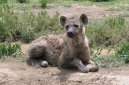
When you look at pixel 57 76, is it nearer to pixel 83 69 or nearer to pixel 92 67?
pixel 83 69

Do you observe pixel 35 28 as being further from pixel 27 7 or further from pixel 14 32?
pixel 27 7

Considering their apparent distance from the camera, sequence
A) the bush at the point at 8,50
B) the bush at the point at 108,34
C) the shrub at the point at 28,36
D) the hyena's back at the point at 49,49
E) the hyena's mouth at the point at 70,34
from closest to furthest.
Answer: the hyena's mouth at the point at 70,34 → the hyena's back at the point at 49,49 → the bush at the point at 8,50 → the bush at the point at 108,34 → the shrub at the point at 28,36

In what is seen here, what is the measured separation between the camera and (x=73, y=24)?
23.2ft

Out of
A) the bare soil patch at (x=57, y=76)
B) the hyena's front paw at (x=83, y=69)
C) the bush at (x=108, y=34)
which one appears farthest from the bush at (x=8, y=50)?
the bush at (x=108, y=34)

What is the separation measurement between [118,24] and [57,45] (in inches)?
127

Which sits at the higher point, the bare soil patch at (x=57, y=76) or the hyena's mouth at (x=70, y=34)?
the hyena's mouth at (x=70, y=34)

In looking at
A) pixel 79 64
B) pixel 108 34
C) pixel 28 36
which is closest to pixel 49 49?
pixel 79 64

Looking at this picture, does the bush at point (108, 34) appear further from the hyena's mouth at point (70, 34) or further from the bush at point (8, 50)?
the hyena's mouth at point (70, 34)

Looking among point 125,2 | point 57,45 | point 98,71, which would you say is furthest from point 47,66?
point 125,2

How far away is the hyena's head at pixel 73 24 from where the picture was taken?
6965 mm

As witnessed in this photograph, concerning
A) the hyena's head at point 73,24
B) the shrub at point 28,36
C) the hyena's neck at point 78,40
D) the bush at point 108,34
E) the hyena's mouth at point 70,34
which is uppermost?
the hyena's head at point 73,24

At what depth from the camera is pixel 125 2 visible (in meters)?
18.2

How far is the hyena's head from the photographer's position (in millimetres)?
6965

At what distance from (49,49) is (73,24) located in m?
1.05
